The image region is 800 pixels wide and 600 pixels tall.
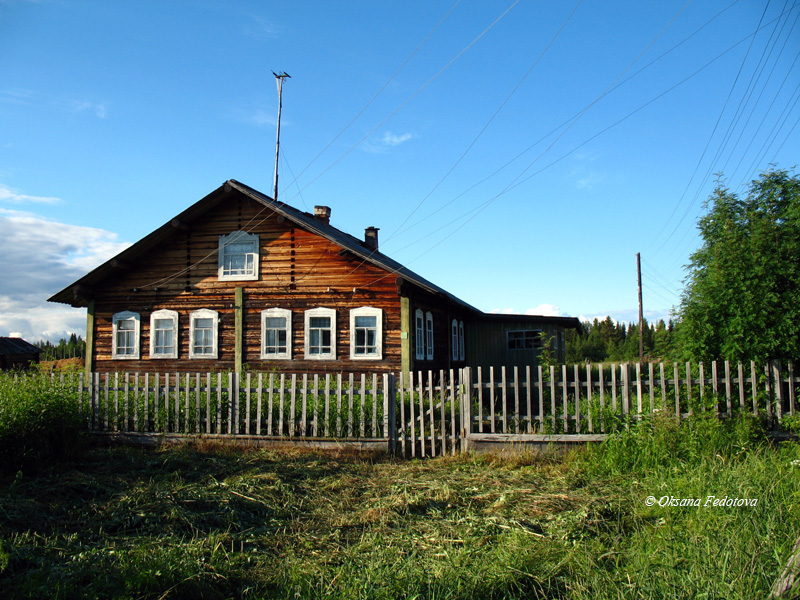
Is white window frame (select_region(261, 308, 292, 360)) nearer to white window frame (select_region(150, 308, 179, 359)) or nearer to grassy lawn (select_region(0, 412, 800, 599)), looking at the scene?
white window frame (select_region(150, 308, 179, 359))

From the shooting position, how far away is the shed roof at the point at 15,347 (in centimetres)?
4024

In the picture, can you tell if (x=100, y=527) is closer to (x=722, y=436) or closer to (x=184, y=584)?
(x=184, y=584)

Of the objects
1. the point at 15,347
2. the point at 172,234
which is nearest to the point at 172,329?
the point at 172,234

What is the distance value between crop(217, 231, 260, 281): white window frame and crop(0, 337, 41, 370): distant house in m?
28.2

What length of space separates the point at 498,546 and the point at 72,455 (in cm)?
613

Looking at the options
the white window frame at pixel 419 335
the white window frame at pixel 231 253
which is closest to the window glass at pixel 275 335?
the white window frame at pixel 231 253

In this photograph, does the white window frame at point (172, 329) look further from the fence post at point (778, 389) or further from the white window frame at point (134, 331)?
the fence post at point (778, 389)

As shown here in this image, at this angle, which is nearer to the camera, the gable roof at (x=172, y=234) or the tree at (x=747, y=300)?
the tree at (x=747, y=300)

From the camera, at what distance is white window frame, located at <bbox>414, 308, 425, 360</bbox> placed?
56.9 ft

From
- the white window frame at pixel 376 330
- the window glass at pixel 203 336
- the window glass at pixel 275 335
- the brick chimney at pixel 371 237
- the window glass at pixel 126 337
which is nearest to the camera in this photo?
the white window frame at pixel 376 330

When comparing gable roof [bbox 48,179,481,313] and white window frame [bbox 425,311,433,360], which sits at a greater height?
gable roof [bbox 48,179,481,313]

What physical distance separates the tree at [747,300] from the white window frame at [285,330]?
11125 millimetres

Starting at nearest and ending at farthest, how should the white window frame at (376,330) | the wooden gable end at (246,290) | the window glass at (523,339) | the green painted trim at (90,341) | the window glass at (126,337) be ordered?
1. the white window frame at (376,330)
2. the wooden gable end at (246,290)
3. the window glass at (126,337)
4. the green painted trim at (90,341)
5. the window glass at (523,339)

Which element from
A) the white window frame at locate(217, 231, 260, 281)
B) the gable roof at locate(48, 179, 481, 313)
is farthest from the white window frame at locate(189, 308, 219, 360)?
the gable roof at locate(48, 179, 481, 313)
